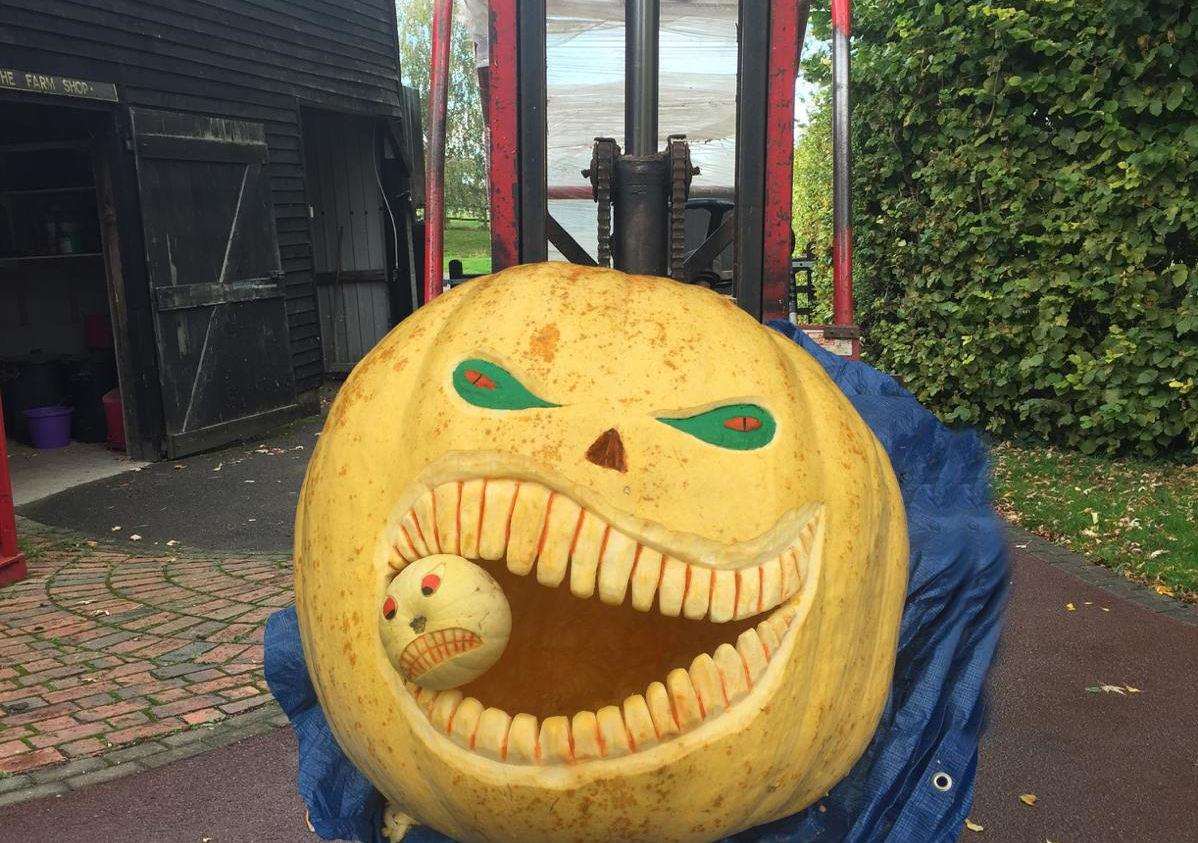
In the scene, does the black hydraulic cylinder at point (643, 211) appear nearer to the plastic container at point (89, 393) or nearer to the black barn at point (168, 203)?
the black barn at point (168, 203)

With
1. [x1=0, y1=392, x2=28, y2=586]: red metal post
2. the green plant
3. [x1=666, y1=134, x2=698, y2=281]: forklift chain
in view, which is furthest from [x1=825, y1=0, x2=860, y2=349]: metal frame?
the green plant

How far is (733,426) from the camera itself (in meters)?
1.60

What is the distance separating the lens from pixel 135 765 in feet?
11.3

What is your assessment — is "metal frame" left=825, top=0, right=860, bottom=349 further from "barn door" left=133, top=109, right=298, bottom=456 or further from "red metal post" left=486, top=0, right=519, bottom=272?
"barn door" left=133, top=109, right=298, bottom=456

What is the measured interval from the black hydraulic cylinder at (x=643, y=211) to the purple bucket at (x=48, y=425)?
24.2ft

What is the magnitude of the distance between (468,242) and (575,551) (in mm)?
34894

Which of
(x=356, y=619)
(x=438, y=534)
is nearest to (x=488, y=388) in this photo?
(x=438, y=534)

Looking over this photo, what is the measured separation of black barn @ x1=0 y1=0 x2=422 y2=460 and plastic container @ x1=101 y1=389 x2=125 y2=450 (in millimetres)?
266

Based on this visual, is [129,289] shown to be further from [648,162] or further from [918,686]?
[918,686]

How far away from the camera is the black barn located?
24.7 feet

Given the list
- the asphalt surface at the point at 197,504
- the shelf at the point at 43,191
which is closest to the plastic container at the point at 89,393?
the asphalt surface at the point at 197,504

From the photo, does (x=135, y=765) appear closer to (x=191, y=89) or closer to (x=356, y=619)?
(x=356, y=619)

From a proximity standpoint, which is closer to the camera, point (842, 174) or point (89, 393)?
point (842, 174)

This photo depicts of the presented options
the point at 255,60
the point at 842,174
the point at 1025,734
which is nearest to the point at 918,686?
the point at 1025,734
